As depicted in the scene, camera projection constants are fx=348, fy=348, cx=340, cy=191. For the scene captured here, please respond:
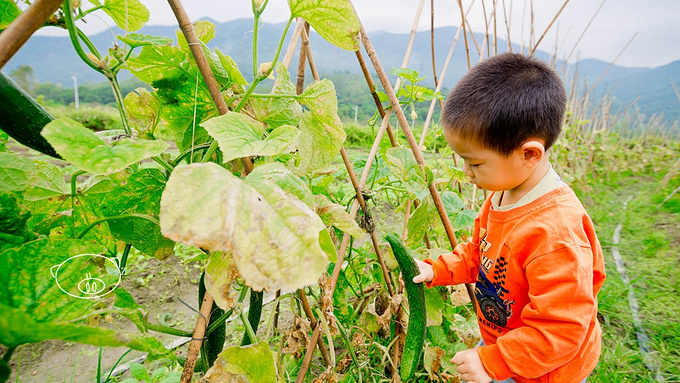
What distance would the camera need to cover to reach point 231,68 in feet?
2.19

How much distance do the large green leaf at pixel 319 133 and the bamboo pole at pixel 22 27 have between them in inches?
17.7

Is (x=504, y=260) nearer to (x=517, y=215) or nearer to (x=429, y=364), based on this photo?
(x=517, y=215)

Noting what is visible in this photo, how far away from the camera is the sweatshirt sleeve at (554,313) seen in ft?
2.53

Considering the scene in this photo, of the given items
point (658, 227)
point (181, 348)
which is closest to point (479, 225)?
point (181, 348)

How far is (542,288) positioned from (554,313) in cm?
6

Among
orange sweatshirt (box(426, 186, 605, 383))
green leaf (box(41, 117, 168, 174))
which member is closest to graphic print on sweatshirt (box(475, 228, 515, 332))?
orange sweatshirt (box(426, 186, 605, 383))

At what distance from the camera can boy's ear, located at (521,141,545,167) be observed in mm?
828

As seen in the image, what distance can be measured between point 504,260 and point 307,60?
82 centimetres

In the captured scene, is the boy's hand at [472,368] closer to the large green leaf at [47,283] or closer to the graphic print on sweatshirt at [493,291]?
the graphic print on sweatshirt at [493,291]

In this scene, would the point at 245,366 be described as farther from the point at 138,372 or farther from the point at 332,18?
the point at 138,372

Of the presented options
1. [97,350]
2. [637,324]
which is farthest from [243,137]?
[637,324]

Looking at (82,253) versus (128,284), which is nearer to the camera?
(82,253)

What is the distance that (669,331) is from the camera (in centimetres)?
193

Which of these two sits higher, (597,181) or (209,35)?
(209,35)
